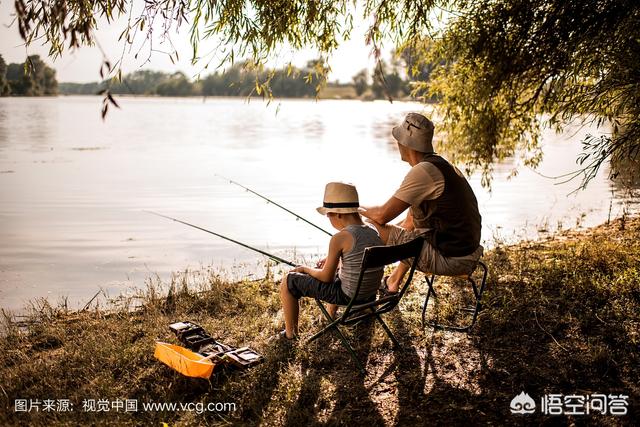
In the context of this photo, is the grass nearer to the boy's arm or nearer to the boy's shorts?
the boy's shorts

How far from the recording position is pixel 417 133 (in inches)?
178

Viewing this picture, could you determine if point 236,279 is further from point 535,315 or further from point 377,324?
point 535,315

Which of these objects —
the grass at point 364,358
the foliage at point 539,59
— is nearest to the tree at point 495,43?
the foliage at point 539,59

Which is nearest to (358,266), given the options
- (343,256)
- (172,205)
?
(343,256)

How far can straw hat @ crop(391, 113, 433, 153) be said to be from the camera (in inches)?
178

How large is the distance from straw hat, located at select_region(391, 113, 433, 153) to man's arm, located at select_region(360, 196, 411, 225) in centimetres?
41

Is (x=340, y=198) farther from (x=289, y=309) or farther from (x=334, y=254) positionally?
(x=289, y=309)

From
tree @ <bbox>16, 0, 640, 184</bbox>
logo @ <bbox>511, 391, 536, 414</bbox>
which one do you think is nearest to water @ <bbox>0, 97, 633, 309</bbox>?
tree @ <bbox>16, 0, 640, 184</bbox>

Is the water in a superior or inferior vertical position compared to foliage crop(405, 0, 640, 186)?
inferior

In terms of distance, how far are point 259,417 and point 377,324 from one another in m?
1.67

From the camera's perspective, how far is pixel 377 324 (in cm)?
505

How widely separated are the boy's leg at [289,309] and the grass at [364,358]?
14 centimetres

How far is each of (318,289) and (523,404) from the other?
1493mm

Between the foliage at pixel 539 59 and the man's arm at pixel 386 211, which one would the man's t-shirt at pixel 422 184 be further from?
the foliage at pixel 539 59
